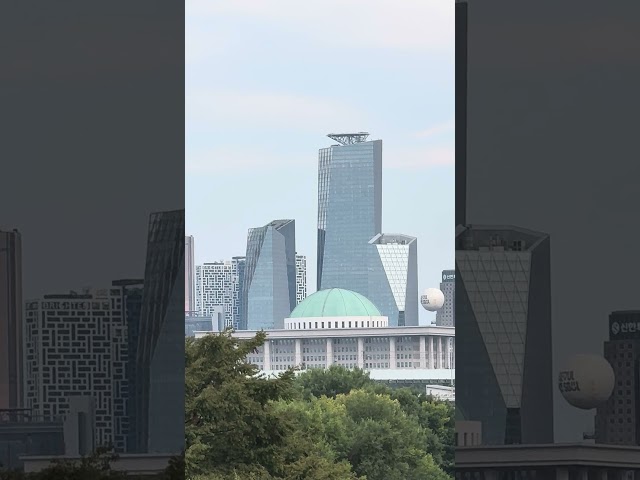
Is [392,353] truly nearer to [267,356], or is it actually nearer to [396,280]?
[267,356]

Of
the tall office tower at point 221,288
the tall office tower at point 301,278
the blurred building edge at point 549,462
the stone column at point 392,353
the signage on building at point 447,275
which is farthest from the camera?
the tall office tower at point 301,278

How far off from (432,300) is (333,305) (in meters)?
5.79

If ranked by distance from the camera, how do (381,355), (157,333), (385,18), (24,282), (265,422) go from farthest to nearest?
(381,355) → (385,18) → (265,422) → (157,333) → (24,282)

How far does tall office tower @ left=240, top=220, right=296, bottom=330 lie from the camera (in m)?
82.1

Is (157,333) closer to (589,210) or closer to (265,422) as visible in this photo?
(589,210)

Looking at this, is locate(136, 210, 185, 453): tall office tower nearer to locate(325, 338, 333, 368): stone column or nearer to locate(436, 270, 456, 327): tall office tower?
locate(325, 338, 333, 368): stone column

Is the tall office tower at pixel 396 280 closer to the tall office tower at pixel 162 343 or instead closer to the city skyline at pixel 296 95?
the city skyline at pixel 296 95

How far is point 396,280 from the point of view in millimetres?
83688

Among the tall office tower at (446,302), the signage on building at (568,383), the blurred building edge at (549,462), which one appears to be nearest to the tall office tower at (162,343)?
the blurred building edge at (549,462)

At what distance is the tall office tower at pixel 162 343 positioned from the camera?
8969 mm

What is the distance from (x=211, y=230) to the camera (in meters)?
75.4

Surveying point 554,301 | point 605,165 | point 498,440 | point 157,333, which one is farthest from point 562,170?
point 157,333

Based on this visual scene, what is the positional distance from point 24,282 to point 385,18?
2231 inches

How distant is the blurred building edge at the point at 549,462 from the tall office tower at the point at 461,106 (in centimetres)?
160
